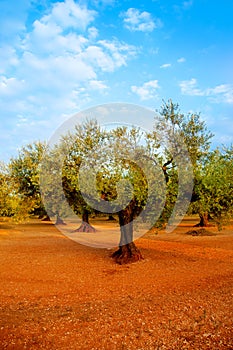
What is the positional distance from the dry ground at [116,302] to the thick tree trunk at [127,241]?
0.80 m

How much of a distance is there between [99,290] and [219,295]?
17.6 ft

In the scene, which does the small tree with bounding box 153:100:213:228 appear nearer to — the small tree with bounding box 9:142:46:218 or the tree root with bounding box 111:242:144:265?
the tree root with bounding box 111:242:144:265

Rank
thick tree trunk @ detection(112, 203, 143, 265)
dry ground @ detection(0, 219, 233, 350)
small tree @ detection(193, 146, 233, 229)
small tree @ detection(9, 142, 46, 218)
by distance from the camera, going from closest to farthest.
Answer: dry ground @ detection(0, 219, 233, 350)
small tree @ detection(193, 146, 233, 229)
thick tree trunk @ detection(112, 203, 143, 265)
small tree @ detection(9, 142, 46, 218)

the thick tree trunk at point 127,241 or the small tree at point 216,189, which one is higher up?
the small tree at point 216,189

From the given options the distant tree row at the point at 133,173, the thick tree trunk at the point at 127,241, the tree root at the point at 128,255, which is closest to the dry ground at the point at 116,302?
the tree root at the point at 128,255

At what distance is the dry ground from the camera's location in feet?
25.2

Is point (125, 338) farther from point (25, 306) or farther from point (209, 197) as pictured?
point (209, 197)

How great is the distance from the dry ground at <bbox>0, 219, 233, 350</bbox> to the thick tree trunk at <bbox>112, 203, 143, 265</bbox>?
2.64 feet

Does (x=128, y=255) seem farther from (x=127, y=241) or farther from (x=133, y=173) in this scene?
(x=133, y=173)

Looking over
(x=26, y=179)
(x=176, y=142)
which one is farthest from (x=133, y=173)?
(x=26, y=179)

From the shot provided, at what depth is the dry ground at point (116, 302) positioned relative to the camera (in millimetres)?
7688

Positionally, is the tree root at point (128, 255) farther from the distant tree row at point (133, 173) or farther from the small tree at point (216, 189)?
the small tree at point (216, 189)

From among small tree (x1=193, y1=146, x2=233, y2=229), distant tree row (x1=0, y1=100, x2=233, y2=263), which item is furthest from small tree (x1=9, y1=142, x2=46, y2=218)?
small tree (x1=193, y1=146, x2=233, y2=229)

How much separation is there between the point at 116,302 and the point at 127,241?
9.26 metres
